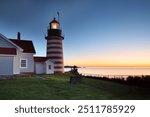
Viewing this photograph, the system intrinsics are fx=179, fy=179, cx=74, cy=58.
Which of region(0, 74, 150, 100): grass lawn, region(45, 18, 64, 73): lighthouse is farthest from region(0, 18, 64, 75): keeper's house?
region(0, 74, 150, 100): grass lawn

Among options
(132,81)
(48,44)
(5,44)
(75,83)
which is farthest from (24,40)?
(132,81)

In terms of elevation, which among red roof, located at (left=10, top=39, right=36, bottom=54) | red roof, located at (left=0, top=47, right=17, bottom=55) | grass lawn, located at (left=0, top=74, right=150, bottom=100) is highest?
red roof, located at (left=10, top=39, right=36, bottom=54)

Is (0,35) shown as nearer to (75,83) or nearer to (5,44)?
(5,44)

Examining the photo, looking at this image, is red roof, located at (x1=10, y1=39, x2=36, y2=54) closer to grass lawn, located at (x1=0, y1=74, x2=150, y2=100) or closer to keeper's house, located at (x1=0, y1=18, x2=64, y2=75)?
keeper's house, located at (x1=0, y1=18, x2=64, y2=75)

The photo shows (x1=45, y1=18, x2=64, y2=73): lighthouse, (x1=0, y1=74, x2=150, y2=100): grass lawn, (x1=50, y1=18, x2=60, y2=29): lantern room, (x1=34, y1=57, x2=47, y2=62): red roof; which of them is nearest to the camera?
(x1=0, y1=74, x2=150, y2=100): grass lawn

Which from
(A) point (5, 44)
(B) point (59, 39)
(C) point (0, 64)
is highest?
(B) point (59, 39)

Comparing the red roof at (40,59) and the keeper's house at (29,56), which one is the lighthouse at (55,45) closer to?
the keeper's house at (29,56)

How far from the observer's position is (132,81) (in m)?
17.8

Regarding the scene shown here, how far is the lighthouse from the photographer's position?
31.4 m

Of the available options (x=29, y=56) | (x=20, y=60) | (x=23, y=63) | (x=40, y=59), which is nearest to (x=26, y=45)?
(x=29, y=56)

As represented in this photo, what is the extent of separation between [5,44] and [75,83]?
407 inches

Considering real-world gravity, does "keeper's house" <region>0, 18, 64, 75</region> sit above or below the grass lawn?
above

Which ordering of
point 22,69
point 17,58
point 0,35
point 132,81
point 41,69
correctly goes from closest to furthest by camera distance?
point 132,81 < point 0,35 < point 17,58 < point 22,69 < point 41,69

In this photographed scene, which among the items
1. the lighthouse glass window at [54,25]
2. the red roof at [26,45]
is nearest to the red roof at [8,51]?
the red roof at [26,45]
